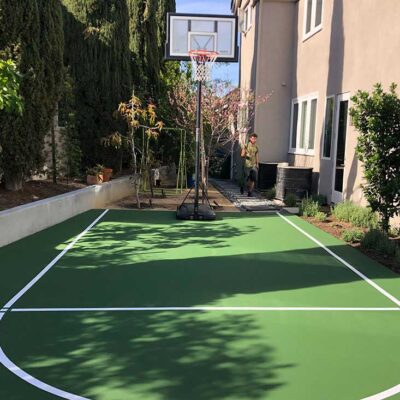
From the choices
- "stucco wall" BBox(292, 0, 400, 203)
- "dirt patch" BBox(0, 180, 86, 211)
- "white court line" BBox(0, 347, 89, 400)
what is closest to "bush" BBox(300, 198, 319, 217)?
"stucco wall" BBox(292, 0, 400, 203)

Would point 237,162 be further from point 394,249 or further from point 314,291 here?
point 314,291

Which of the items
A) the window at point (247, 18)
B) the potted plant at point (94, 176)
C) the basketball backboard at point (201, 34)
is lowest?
the potted plant at point (94, 176)

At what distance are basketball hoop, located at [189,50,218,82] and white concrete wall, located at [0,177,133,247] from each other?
3.71 metres

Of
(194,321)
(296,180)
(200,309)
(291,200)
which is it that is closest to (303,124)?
(296,180)

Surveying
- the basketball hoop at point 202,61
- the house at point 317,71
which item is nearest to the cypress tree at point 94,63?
the basketball hoop at point 202,61

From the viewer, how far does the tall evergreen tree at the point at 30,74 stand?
8.55m

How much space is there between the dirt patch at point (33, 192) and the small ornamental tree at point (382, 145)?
6206mm

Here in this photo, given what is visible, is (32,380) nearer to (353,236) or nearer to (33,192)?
(353,236)

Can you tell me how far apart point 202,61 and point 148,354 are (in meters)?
8.23

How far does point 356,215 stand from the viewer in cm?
891

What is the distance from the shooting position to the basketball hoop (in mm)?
10484

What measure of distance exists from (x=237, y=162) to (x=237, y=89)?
3486 millimetres

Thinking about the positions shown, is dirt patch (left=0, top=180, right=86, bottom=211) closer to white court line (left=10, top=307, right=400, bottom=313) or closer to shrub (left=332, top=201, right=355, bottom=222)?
white court line (left=10, top=307, right=400, bottom=313)

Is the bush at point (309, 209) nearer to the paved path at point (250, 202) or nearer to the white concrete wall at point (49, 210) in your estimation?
the paved path at point (250, 202)
